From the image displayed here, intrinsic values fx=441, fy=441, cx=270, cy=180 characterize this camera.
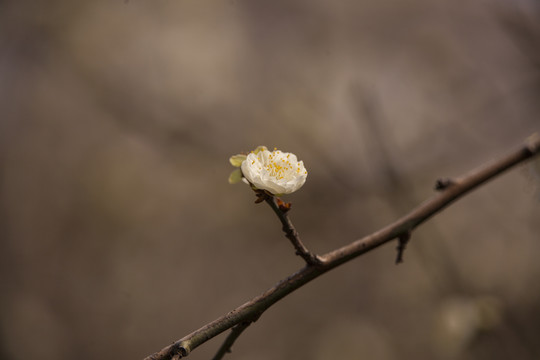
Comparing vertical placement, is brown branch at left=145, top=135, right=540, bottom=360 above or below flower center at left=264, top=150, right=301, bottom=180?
below

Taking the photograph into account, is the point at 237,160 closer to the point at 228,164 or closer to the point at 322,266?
the point at 322,266

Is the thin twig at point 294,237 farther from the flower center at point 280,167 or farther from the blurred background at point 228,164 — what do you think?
the blurred background at point 228,164

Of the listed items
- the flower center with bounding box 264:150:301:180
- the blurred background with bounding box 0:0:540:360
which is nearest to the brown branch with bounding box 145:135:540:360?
the flower center with bounding box 264:150:301:180

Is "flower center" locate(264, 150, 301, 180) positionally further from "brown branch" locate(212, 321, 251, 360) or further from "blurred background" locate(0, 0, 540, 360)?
"blurred background" locate(0, 0, 540, 360)

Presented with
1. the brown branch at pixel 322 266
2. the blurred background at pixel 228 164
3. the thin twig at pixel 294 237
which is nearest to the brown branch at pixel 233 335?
the brown branch at pixel 322 266

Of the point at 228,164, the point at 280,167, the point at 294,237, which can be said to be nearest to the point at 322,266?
the point at 294,237

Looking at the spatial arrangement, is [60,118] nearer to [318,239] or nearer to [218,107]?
[218,107]
